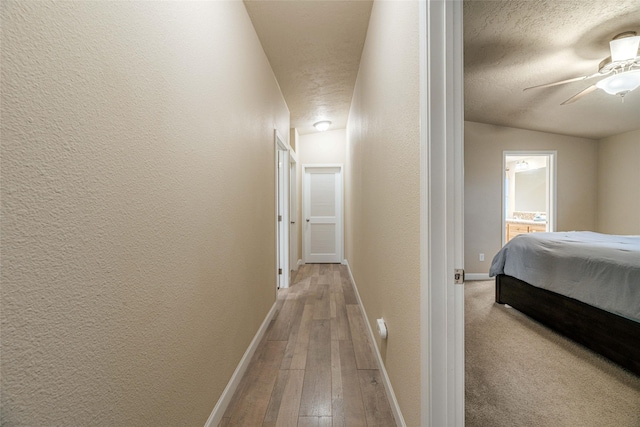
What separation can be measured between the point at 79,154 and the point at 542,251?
3.39 meters

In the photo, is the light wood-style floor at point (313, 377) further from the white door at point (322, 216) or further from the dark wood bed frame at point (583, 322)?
the white door at point (322, 216)

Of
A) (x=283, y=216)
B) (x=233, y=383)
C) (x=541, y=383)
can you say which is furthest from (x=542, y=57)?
(x=233, y=383)

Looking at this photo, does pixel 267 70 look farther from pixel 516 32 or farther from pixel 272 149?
pixel 516 32

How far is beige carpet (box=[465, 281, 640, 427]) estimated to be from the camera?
139 cm

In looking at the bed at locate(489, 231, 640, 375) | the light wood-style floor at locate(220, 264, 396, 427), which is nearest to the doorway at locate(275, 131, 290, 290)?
the light wood-style floor at locate(220, 264, 396, 427)

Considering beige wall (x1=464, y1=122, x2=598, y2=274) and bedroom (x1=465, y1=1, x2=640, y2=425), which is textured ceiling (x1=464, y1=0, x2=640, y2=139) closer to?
bedroom (x1=465, y1=1, x2=640, y2=425)

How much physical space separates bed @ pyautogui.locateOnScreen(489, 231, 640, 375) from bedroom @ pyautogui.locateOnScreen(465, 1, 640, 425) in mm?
366

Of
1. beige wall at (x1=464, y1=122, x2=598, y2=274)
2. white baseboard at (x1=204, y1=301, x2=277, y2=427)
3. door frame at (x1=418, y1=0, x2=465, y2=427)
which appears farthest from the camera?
beige wall at (x1=464, y1=122, x2=598, y2=274)

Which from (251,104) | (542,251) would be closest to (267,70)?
(251,104)

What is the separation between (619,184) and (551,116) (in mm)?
1813

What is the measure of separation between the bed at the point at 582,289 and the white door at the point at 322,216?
289 centimetres

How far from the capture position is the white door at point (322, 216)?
16.8 ft

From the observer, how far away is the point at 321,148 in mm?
5078

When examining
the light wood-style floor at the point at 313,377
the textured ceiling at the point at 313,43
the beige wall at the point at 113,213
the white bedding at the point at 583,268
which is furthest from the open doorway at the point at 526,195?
the beige wall at the point at 113,213
